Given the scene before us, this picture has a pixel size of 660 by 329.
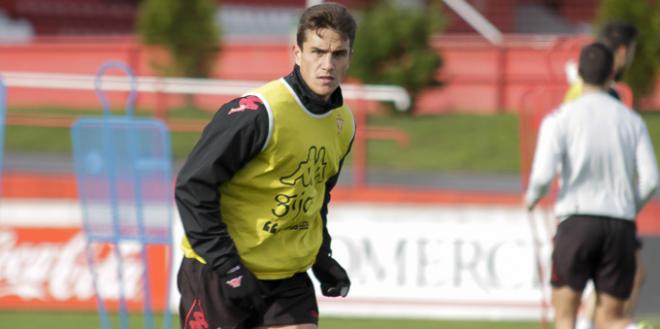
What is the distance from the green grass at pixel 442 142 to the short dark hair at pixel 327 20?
9.81 metres

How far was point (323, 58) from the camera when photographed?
4125 mm

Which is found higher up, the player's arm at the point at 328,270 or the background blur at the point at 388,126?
the player's arm at the point at 328,270

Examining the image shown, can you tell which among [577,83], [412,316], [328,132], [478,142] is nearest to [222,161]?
[328,132]

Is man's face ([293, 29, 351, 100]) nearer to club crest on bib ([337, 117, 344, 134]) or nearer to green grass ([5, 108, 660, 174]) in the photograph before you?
club crest on bib ([337, 117, 344, 134])

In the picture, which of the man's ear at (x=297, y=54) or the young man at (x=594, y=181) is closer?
the man's ear at (x=297, y=54)

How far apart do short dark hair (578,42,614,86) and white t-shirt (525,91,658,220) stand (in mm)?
81

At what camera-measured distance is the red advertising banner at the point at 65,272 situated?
9914 mm

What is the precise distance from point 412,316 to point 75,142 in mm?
3326

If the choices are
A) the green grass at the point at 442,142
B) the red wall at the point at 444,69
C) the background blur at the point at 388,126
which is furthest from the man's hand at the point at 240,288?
the red wall at the point at 444,69

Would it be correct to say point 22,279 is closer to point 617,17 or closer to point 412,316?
point 412,316

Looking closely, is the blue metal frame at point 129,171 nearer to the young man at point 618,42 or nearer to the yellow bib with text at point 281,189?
the young man at point 618,42

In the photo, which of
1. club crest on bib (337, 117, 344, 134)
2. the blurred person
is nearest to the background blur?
the blurred person

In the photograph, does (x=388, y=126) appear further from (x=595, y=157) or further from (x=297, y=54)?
(x=297, y=54)

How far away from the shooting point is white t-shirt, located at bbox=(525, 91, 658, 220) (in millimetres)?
6344
